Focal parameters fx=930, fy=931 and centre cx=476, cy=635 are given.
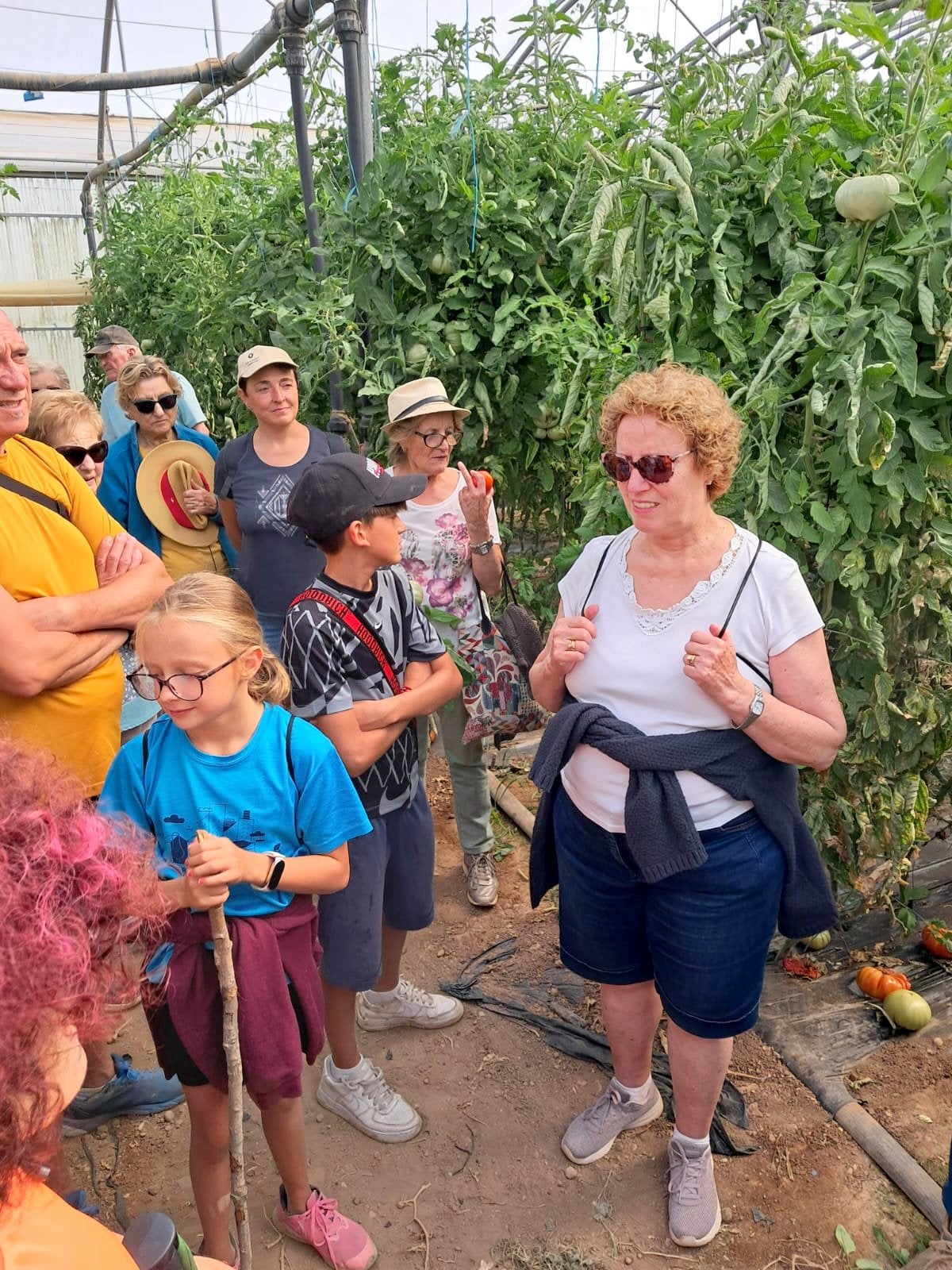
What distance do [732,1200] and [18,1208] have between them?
1715 mm

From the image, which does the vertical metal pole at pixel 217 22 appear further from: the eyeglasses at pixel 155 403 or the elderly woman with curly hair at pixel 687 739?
the elderly woman with curly hair at pixel 687 739

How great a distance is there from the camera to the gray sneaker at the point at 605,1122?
212 centimetres

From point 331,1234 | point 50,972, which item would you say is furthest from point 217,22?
point 50,972

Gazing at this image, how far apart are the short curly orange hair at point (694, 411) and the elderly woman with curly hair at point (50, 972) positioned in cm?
122

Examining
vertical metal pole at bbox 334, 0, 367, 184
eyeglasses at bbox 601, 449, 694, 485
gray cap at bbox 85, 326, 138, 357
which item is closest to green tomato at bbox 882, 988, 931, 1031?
eyeglasses at bbox 601, 449, 694, 485

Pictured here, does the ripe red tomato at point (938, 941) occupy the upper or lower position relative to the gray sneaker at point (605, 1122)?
upper

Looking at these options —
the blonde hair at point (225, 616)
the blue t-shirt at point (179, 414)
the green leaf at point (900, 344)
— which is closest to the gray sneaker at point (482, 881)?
the blonde hair at point (225, 616)

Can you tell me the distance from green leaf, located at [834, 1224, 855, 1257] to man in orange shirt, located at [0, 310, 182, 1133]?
1.74 m

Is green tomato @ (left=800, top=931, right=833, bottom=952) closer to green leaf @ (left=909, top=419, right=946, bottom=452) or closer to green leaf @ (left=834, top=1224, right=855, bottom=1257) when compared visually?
green leaf @ (left=834, top=1224, right=855, bottom=1257)

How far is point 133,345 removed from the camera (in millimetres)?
4504

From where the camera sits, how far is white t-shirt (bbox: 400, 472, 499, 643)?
9.02 ft

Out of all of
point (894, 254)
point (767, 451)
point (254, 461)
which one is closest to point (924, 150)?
point (894, 254)

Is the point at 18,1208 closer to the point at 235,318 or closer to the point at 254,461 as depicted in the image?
the point at 254,461

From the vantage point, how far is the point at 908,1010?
234 centimetres
